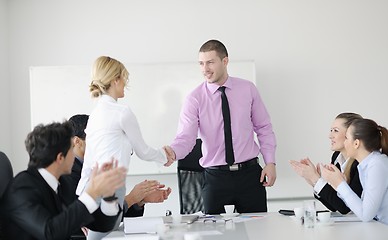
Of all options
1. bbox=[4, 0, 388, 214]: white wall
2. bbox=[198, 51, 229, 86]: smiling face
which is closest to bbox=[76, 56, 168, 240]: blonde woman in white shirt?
bbox=[198, 51, 229, 86]: smiling face

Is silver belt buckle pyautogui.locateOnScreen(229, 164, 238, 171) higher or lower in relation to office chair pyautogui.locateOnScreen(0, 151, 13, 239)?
lower

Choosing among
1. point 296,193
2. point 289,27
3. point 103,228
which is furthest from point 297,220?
point 289,27

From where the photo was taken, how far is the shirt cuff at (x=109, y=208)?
3.01m

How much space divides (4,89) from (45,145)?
345 centimetres

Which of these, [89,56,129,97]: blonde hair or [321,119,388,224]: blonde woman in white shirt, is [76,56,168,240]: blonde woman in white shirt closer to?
[89,56,129,97]: blonde hair

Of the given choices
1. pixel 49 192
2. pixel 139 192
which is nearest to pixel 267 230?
pixel 139 192

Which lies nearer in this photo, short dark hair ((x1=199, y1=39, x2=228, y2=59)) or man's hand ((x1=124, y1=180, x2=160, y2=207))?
man's hand ((x1=124, y1=180, x2=160, y2=207))

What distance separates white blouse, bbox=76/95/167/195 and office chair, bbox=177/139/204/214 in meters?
1.25

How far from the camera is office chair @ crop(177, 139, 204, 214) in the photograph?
4.83 metres

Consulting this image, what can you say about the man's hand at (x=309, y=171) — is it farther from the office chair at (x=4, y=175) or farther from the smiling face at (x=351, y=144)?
the office chair at (x=4, y=175)

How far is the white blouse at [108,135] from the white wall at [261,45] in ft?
8.15

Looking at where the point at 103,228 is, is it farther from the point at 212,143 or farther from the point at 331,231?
the point at 212,143

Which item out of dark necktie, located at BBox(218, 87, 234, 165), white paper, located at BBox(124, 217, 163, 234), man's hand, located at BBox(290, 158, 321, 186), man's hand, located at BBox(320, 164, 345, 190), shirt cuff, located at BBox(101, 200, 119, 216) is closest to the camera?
shirt cuff, located at BBox(101, 200, 119, 216)

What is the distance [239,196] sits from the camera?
175 inches
